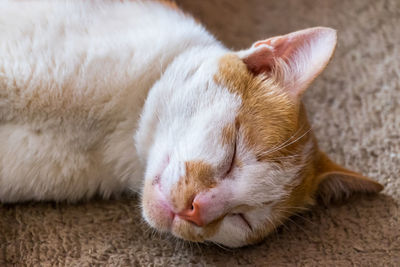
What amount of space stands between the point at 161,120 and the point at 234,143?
225 mm

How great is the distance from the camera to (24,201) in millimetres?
1390

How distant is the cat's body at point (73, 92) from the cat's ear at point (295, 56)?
251mm

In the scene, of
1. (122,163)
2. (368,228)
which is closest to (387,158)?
(368,228)

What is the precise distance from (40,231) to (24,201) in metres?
0.13

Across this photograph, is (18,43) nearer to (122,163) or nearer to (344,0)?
(122,163)

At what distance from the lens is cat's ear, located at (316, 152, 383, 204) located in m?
1.38

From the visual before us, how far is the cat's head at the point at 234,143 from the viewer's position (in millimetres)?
1163

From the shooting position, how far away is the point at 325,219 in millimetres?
1425

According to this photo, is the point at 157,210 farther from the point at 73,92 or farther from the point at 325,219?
the point at 325,219

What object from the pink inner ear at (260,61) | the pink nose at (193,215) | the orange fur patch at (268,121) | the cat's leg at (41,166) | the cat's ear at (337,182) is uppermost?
the pink inner ear at (260,61)

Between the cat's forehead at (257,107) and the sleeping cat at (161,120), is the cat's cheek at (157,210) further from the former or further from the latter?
the cat's forehead at (257,107)

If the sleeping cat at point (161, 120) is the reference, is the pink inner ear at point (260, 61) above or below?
above

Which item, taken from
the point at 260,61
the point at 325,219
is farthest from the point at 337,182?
the point at 260,61

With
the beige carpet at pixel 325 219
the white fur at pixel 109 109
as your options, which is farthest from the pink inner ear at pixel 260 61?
the beige carpet at pixel 325 219
